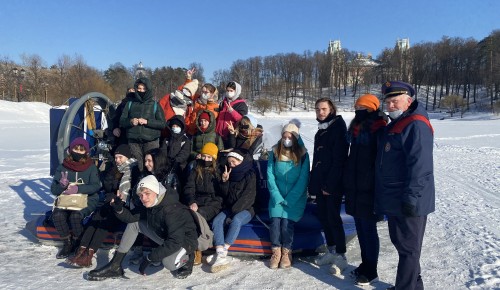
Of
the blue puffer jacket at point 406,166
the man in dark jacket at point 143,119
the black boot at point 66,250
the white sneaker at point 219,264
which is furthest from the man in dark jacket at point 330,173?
the black boot at point 66,250

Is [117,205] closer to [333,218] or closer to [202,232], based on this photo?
Answer: [202,232]

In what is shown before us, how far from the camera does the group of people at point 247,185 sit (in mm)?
3457

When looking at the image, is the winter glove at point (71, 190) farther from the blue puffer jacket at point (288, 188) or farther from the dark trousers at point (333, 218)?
the dark trousers at point (333, 218)

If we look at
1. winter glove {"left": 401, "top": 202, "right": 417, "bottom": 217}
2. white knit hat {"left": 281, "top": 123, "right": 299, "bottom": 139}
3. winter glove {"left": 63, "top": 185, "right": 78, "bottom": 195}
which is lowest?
winter glove {"left": 63, "top": 185, "right": 78, "bottom": 195}

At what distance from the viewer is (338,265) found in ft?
14.3

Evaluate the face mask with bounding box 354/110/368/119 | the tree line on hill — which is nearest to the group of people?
the face mask with bounding box 354/110/368/119

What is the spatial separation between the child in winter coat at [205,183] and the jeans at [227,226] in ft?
0.57

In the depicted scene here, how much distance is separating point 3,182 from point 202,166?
6.94 metres

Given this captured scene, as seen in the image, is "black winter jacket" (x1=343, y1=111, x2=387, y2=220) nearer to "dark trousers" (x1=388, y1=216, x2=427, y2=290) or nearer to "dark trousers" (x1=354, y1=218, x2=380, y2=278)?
"dark trousers" (x1=354, y1=218, x2=380, y2=278)

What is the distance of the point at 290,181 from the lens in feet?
15.3

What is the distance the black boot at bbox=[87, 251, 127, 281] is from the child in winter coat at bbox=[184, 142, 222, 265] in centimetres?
99

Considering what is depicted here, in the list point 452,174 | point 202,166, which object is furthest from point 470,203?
point 202,166

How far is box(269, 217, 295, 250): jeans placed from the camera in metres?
4.53

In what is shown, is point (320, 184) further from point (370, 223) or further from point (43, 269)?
point (43, 269)
